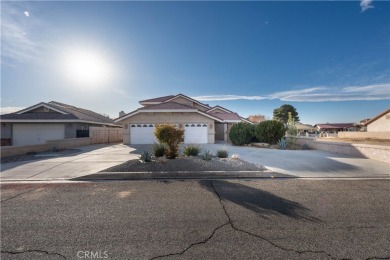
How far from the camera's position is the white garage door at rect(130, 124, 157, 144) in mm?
21328

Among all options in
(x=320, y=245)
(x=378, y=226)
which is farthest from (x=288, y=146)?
(x=320, y=245)

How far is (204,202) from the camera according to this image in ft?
15.2

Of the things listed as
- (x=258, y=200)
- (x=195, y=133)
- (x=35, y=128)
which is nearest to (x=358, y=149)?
(x=258, y=200)

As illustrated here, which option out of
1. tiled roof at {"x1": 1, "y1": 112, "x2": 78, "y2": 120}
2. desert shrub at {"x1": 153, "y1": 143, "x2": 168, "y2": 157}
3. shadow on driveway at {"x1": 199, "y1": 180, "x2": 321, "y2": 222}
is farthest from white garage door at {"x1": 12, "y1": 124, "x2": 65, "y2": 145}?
shadow on driveway at {"x1": 199, "y1": 180, "x2": 321, "y2": 222}

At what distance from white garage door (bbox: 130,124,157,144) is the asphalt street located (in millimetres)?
15433

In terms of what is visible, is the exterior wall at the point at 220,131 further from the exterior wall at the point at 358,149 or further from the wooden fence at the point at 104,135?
the wooden fence at the point at 104,135

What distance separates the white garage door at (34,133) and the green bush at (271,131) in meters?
21.8

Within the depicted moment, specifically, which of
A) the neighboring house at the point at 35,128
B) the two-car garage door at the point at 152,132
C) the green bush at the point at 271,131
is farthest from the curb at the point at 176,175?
the neighboring house at the point at 35,128

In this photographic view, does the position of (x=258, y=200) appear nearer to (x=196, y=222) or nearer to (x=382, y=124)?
(x=196, y=222)

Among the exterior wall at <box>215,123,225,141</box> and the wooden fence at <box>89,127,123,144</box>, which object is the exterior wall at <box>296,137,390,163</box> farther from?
the wooden fence at <box>89,127,123,144</box>

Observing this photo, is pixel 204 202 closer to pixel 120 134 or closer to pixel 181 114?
pixel 181 114

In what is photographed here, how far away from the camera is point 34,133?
2031 centimetres

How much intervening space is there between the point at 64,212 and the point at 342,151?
51.7ft

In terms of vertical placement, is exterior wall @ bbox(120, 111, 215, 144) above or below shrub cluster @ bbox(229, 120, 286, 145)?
above
